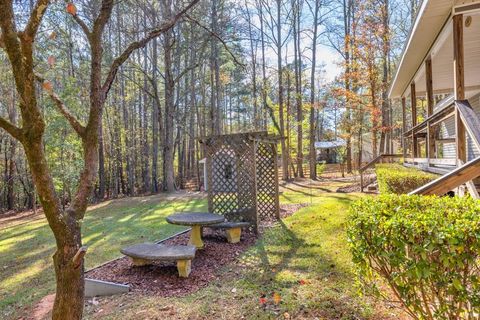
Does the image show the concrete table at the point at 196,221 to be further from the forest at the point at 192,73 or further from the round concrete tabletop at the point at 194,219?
the forest at the point at 192,73

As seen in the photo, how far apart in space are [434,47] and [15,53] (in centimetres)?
624

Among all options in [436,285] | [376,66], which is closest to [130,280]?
[436,285]

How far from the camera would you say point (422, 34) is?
5.34 metres

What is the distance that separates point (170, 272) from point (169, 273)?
4 cm

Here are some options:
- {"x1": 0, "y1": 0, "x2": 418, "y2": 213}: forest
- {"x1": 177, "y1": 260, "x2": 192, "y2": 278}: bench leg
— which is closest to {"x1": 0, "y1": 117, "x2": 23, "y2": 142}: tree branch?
{"x1": 177, "y1": 260, "x2": 192, "y2": 278}: bench leg

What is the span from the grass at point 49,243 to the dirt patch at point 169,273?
2.48ft

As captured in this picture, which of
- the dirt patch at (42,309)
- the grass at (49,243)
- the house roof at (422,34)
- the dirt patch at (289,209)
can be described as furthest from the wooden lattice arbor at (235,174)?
the dirt patch at (42,309)

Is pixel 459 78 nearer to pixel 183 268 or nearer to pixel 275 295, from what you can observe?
pixel 275 295

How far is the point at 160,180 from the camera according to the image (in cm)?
2328

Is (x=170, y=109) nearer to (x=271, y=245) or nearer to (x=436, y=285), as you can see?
→ (x=271, y=245)

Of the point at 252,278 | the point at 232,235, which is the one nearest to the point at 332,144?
the point at 232,235

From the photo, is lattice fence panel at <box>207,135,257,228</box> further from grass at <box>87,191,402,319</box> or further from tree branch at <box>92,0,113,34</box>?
tree branch at <box>92,0,113,34</box>

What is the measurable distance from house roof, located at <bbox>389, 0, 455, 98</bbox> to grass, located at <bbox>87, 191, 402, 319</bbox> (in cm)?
346

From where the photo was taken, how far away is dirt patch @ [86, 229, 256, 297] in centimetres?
414
